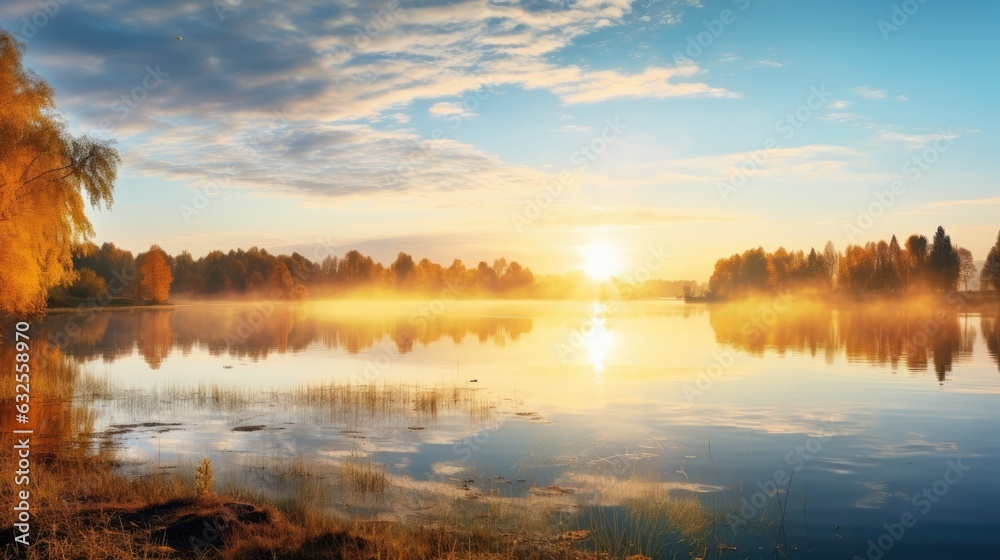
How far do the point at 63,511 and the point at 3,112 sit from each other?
25.6 metres

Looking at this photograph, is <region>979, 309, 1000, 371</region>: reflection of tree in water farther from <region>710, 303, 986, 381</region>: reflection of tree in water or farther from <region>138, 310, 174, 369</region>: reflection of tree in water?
<region>138, 310, 174, 369</region>: reflection of tree in water

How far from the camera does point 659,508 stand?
51.0ft

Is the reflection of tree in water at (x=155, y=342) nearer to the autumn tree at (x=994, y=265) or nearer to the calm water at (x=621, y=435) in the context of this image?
the calm water at (x=621, y=435)

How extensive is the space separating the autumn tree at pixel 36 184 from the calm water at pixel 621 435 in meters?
6.37

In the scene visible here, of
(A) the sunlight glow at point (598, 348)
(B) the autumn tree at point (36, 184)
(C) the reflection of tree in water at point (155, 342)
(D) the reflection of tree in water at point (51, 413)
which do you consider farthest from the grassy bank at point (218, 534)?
(C) the reflection of tree in water at point (155, 342)

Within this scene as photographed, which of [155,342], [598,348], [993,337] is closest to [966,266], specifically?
[993,337]

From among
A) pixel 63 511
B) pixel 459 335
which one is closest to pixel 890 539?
pixel 63 511

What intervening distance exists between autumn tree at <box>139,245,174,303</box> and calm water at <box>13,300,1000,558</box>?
115265 millimetres

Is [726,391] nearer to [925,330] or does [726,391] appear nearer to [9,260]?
[9,260]

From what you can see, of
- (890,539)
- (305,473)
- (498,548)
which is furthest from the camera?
(305,473)

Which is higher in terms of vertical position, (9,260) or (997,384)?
(9,260)

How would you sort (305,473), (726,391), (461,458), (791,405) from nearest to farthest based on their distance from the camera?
1. (305,473)
2. (461,458)
3. (791,405)
4. (726,391)

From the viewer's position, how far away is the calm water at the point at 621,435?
51.4 feet

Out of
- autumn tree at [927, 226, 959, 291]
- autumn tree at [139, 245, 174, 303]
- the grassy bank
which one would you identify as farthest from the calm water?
autumn tree at [927, 226, 959, 291]
